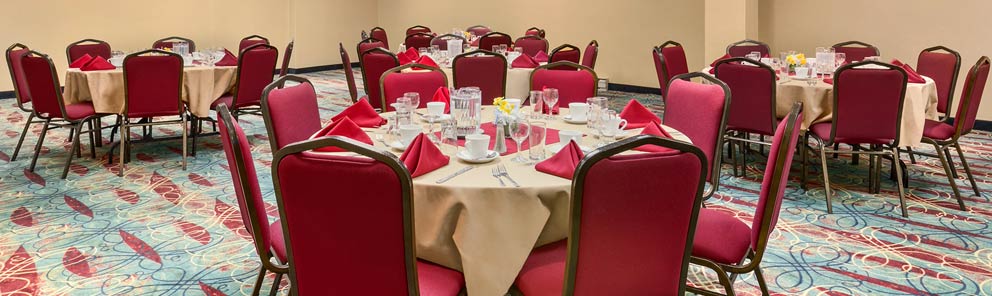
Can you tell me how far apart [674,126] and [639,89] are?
22.5 feet

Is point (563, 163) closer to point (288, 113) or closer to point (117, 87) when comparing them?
point (288, 113)

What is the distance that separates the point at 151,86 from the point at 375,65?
168 centimetres

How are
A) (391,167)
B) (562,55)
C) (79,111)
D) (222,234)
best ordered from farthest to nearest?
1. (562,55)
2. (79,111)
3. (222,234)
4. (391,167)

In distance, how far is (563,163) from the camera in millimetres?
2332

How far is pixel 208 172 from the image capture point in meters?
5.62

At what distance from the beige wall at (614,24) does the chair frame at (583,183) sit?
26.3 feet

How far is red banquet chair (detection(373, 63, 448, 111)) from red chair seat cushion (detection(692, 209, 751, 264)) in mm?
2105

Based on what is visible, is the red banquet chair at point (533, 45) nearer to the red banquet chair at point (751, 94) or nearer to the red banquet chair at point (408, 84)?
the red banquet chair at point (751, 94)

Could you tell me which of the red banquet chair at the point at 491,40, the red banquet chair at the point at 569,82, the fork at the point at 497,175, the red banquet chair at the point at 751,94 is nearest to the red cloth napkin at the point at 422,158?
the fork at the point at 497,175

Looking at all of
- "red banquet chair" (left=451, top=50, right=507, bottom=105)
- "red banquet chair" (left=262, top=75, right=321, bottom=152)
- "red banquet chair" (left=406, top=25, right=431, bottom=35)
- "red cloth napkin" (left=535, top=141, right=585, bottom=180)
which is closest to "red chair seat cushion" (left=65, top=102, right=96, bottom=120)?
"red banquet chair" (left=262, top=75, right=321, bottom=152)

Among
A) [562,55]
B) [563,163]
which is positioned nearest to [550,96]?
[563,163]

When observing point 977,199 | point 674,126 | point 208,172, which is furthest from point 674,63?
point 208,172

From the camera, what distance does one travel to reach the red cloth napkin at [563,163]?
229 centimetres

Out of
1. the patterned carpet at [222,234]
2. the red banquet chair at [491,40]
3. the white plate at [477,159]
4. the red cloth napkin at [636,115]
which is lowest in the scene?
the patterned carpet at [222,234]
